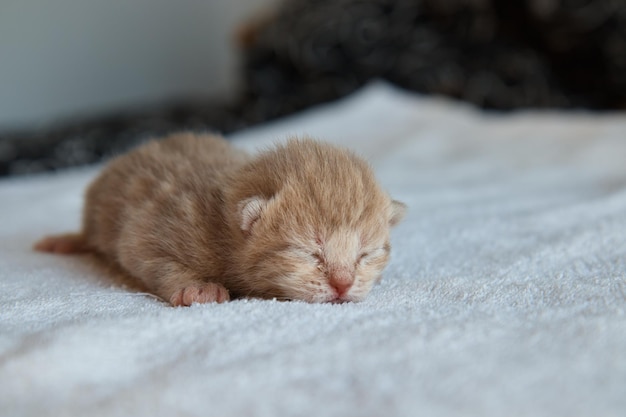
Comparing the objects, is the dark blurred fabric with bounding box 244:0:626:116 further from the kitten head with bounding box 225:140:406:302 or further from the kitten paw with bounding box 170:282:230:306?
the kitten paw with bounding box 170:282:230:306

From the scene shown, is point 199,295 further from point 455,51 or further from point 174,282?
point 455,51

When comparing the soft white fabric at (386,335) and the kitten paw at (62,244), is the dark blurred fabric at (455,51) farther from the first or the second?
the kitten paw at (62,244)

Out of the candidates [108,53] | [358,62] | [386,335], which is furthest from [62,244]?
[108,53]

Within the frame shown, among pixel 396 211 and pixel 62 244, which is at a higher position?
pixel 396 211

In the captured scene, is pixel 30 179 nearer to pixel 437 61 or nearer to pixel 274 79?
pixel 274 79

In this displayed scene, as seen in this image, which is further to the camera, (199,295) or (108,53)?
(108,53)

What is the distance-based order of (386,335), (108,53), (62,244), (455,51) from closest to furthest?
(386,335) < (62,244) < (455,51) < (108,53)

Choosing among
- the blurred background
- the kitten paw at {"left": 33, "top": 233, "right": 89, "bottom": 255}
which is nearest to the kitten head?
the kitten paw at {"left": 33, "top": 233, "right": 89, "bottom": 255}
